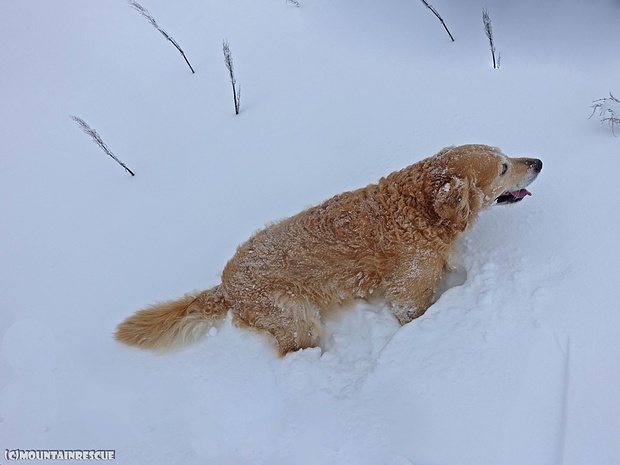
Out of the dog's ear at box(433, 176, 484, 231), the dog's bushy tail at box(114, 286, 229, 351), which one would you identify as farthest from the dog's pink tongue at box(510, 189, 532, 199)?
the dog's bushy tail at box(114, 286, 229, 351)

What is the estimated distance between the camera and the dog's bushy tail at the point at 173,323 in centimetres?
309

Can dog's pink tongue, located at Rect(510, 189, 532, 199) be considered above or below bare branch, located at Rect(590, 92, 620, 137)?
below

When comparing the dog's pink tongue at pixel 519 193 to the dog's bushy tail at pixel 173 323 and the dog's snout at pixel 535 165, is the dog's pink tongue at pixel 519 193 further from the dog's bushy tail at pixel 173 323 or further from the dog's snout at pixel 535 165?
the dog's bushy tail at pixel 173 323

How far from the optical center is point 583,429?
201 centimetres

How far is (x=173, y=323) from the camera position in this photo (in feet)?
10.1

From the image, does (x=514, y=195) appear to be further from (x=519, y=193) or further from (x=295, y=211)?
(x=295, y=211)

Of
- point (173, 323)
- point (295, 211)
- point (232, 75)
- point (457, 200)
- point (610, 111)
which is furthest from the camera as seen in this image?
point (232, 75)

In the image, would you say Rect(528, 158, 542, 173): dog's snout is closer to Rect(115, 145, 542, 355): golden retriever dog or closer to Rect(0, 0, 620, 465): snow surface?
Rect(115, 145, 542, 355): golden retriever dog

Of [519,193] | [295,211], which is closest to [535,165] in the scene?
[519,193]

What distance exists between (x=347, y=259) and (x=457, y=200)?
90 centimetres

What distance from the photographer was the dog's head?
9.63 feet

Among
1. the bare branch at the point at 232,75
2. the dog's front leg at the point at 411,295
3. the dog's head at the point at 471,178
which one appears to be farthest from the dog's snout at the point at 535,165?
the bare branch at the point at 232,75

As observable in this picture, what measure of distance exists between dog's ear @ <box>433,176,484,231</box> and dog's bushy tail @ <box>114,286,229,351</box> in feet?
5.85

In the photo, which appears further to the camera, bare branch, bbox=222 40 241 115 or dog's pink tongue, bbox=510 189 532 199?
bare branch, bbox=222 40 241 115
